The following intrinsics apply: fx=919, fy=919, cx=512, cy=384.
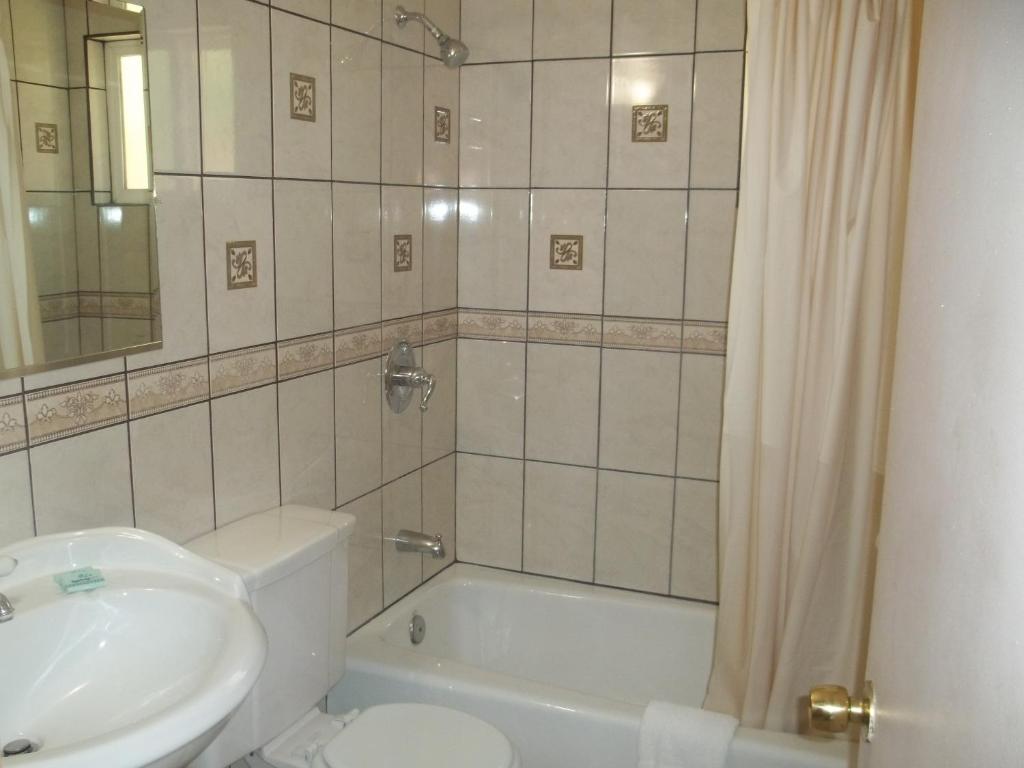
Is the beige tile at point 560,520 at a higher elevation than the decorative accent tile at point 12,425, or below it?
below

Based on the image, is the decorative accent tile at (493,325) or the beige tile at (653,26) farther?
the decorative accent tile at (493,325)

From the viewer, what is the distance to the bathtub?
218 centimetres

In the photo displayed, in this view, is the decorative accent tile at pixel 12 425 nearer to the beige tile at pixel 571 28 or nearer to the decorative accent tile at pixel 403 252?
the decorative accent tile at pixel 403 252

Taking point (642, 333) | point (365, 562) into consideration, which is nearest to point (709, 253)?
point (642, 333)

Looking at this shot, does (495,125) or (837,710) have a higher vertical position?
(495,125)

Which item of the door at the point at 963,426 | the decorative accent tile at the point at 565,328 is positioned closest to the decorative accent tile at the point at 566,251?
the decorative accent tile at the point at 565,328

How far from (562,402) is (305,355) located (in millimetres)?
925

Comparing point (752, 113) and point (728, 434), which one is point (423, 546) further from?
point (752, 113)

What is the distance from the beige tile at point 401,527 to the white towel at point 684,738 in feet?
2.85

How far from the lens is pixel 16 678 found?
1275mm

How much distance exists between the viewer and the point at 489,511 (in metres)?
2.94

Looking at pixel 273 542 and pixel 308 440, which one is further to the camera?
pixel 308 440

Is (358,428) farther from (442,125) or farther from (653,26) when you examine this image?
(653,26)

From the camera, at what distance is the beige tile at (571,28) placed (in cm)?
257
